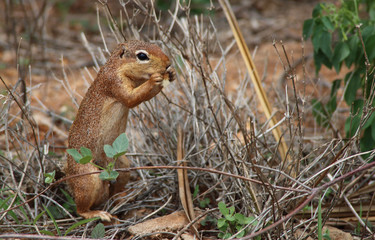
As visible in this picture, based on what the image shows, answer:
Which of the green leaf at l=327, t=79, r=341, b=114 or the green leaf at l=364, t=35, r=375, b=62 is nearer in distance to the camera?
the green leaf at l=364, t=35, r=375, b=62

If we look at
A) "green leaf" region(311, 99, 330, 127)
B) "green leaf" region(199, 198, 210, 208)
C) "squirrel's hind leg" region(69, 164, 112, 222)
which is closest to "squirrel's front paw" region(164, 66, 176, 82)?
"squirrel's hind leg" region(69, 164, 112, 222)

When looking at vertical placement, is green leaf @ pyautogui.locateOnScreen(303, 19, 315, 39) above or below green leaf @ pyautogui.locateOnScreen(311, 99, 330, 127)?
above

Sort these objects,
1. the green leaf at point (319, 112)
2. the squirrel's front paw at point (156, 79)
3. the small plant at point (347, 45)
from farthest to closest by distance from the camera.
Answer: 1. the green leaf at point (319, 112)
2. the small plant at point (347, 45)
3. the squirrel's front paw at point (156, 79)

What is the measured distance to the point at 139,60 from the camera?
2266 millimetres

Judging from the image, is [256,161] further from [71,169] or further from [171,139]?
[71,169]

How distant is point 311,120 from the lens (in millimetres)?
4359

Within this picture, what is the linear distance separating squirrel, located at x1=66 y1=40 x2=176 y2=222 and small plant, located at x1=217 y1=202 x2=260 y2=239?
2.05 feet

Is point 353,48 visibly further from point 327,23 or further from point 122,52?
point 122,52

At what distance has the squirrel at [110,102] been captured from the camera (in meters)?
2.25

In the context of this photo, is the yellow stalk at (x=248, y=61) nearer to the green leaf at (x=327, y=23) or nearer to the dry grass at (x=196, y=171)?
the dry grass at (x=196, y=171)

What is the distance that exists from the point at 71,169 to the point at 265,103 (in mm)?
1283

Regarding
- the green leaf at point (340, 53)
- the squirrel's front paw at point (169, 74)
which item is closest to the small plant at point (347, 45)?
the green leaf at point (340, 53)

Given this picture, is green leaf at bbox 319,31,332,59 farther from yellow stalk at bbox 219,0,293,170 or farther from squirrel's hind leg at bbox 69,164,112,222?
squirrel's hind leg at bbox 69,164,112,222

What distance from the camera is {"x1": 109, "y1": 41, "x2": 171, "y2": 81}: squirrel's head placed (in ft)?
7.36
